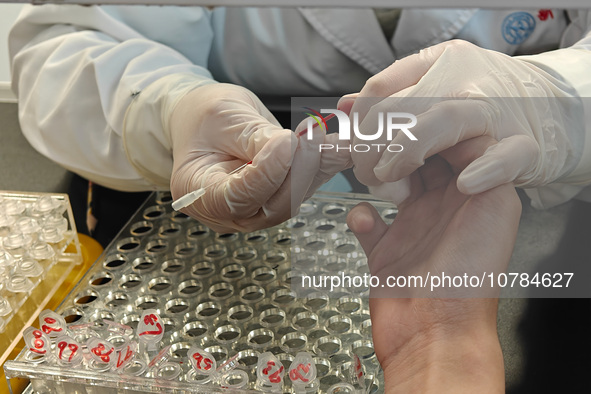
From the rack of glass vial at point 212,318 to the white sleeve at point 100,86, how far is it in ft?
0.46

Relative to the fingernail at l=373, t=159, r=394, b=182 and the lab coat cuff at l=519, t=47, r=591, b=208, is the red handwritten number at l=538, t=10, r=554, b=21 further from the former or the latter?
the fingernail at l=373, t=159, r=394, b=182

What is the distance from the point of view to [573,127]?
62cm

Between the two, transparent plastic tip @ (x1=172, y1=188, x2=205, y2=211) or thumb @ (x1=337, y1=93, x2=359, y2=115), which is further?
transparent plastic tip @ (x1=172, y1=188, x2=205, y2=211)

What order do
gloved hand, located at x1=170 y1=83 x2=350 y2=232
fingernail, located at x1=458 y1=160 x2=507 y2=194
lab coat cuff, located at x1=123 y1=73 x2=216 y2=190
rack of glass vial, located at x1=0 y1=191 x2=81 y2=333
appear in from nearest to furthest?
fingernail, located at x1=458 y1=160 x2=507 y2=194
gloved hand, located at x1=170 y1=83 x2=350 y2=232
rack of glass vial, located at x1=0 y1=191 x2=81 y2=333
lab coat cuff, located at x1=123 y1=73 x2=216 y2=190

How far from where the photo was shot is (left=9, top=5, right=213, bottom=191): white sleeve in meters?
0.94

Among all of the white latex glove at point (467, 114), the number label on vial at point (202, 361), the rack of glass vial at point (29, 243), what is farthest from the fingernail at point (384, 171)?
the rack of glass vial at point (29, 243)

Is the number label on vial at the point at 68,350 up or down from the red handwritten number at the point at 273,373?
down

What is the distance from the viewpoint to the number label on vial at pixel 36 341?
0.67 meters

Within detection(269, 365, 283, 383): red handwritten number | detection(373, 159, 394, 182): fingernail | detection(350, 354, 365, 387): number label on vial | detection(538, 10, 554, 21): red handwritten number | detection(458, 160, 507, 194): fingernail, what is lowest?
detection(269, 365, 283, 383): red handwritten number

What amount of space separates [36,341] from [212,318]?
8.5 inches

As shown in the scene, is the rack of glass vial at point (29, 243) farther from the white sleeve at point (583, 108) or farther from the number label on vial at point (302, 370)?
the white sleeve at point (583, 108)

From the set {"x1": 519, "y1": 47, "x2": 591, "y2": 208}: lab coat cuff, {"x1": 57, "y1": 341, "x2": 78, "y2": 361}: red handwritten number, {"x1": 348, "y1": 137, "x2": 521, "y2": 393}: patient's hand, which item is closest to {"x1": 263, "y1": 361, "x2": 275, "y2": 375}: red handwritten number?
{"x1": 348, "y1": 137, "x2": 521, "y2": 393}: patient's hand

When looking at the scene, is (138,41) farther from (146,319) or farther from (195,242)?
(146,319)

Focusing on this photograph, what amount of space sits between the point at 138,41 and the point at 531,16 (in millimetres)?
742
